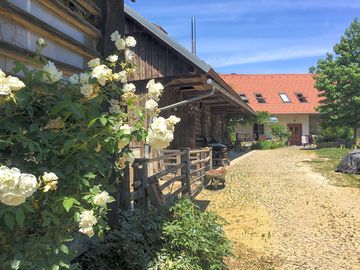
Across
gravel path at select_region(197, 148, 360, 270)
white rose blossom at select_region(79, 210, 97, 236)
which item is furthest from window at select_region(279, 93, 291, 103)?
white rose blossom at select_region(79, 210, 97, 236)

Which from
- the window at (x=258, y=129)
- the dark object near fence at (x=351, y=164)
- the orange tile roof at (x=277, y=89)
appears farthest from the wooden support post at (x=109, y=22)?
the orange tile roof at (x=277, y=89)

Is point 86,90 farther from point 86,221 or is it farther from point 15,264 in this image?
point 15,264

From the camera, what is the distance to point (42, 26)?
306cm

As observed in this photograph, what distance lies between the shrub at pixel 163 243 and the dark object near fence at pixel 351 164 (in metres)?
11.4

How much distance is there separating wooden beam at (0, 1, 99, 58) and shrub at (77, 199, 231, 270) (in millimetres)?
1653

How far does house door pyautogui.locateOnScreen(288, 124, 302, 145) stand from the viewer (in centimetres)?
4097

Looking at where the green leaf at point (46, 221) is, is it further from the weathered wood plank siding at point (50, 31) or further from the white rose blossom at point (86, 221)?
the weathered wood plank siding at point (50, 31)

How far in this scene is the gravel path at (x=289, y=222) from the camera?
555 cm

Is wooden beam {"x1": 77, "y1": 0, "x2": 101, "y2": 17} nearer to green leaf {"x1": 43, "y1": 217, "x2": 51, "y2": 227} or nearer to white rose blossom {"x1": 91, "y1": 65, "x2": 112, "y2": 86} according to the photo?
white rose blossom {"x1": 91, "y1": 65, "x2": 112, "y2": 86}

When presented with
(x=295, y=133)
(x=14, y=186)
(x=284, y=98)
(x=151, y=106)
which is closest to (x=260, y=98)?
(x=284, y=98)

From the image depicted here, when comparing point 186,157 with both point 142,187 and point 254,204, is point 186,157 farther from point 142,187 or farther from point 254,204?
point 142,187

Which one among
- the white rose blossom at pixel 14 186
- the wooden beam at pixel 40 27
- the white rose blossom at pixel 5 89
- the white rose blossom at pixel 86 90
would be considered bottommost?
the white rose blossom at pixel 14 186

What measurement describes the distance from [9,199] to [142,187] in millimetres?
4150

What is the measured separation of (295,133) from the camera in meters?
41.5
